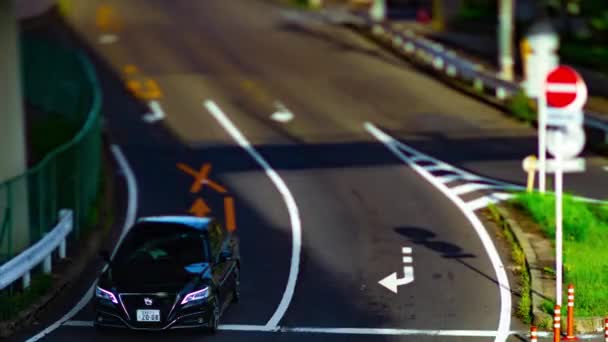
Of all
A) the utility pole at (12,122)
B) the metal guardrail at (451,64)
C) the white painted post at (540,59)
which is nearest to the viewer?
the utility pole at (12,122)

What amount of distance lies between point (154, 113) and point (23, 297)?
18922mm

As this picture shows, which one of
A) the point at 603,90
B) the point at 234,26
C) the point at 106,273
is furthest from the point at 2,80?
the point at 234,26

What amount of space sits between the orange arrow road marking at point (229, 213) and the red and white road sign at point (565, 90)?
27.9ft

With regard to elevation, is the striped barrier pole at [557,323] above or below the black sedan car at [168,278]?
below

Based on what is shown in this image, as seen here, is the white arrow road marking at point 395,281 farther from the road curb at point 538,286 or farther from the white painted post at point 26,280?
the white painted post at point 26,280

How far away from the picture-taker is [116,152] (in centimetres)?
3406

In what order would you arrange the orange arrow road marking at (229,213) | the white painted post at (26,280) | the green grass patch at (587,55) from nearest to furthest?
the white painted post at (26,280), the orange arrow road marking at (229,213), the green grass patch at (587,55)

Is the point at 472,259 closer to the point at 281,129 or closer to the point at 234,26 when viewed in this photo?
the point at 281,129

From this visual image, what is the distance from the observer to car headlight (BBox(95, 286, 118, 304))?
18.5m

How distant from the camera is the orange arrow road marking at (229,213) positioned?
26019 mm

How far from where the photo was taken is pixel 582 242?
23.1 meters

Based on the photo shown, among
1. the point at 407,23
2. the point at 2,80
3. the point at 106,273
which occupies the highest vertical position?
the point at 2,80

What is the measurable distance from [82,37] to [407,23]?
45.4ft

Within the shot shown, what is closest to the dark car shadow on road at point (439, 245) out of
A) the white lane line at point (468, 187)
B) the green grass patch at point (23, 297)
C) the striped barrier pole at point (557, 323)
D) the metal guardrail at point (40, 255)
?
the white lane line at point (468, 187)
